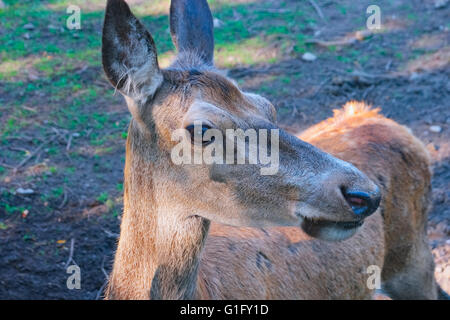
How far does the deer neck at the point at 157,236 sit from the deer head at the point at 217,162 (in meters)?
0.01

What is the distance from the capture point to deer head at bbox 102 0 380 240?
2.75 metres

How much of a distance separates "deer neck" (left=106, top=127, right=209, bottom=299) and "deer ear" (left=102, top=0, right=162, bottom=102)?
34cm

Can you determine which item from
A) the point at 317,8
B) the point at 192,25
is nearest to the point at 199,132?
the point at 192,25

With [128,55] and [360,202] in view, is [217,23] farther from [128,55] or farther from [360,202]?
[360,202]

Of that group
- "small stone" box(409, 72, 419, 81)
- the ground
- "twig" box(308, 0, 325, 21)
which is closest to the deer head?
the ground

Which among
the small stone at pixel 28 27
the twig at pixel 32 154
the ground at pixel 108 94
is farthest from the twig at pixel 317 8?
the twig at pixel 32 154

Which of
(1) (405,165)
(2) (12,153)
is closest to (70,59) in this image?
(2) (12,153)

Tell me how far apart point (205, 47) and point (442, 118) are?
481cm

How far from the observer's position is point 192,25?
353 cm

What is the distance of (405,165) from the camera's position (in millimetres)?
4500

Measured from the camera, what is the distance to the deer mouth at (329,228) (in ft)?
9.26

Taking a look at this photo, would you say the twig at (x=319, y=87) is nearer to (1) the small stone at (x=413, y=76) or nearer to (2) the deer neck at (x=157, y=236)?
(1) the small stone at (x=413, y=76)

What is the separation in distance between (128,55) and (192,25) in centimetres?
84

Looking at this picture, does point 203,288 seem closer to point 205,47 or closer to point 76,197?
point 205,47
